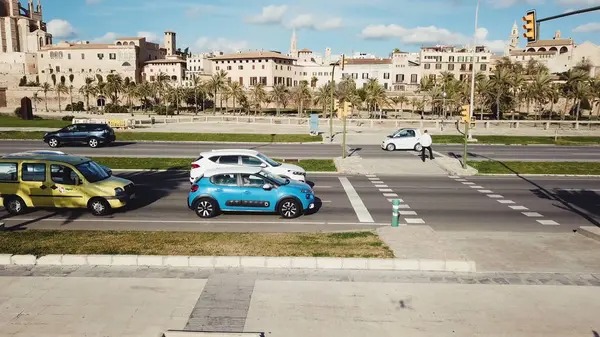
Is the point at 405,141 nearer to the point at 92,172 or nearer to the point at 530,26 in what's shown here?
the point at 530,26

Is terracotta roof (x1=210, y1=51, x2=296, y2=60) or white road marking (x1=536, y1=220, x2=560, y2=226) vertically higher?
terracotta roof (x1=210, y1=51, x2=296, y2=60)

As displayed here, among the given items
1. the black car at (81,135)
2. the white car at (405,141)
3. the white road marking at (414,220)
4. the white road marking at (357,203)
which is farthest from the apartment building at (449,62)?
the white road marking at (414,220)

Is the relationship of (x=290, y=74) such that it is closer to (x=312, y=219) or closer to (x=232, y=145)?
(x=232, y=145)

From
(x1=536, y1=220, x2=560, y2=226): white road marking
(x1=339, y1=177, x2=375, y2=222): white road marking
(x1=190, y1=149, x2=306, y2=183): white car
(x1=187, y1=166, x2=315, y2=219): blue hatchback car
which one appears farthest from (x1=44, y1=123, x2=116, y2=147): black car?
(x1=536, y1=220, x2=560, y2=226): white road marking

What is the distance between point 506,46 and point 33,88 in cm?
13736

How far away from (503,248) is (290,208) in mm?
6549

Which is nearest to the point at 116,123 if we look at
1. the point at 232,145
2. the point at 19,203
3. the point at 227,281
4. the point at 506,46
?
the point at 232,145

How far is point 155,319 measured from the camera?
7.94 meters

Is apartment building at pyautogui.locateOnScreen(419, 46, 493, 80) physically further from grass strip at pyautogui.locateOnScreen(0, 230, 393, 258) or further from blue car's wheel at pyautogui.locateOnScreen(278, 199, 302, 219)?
grass strip at pyautogui.locateOnScreen(0, 230, 393, 258)

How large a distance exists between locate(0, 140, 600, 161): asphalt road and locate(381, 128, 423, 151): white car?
86 cm

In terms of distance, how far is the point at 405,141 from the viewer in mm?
33344

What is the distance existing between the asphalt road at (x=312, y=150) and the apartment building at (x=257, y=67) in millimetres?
79213

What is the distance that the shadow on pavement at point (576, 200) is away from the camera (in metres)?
16.2

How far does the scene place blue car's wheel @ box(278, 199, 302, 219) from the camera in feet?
48.6
